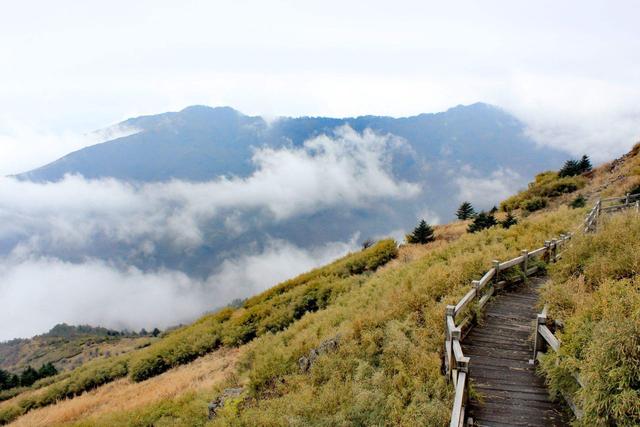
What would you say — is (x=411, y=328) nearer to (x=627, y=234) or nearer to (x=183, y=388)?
(x=627, y=234)

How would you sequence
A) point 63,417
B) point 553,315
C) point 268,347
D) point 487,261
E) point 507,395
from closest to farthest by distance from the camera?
1. point 507,395
2. point 553,315
3. point 487,261
4. point 268,347
5. point 63,417

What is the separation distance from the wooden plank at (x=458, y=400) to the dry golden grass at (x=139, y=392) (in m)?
12.2

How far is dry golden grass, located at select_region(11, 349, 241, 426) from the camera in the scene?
17938 millimetres

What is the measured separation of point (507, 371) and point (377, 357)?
11.0ft

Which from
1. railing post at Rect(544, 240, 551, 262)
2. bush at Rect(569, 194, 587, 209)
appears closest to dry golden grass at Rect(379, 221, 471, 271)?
bush at Rect(569, 194, 587, 209)

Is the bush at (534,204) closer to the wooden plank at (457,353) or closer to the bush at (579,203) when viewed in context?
the bush at (579,203)

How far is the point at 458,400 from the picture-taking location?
21.8ft

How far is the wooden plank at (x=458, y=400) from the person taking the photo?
6299mm

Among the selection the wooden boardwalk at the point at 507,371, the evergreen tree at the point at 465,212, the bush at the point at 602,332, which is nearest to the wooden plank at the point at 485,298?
the wooden boardwalk at the point at 507,371

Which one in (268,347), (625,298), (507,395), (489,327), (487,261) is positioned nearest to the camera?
(625,298)

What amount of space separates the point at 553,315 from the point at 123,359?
28568 millimetres

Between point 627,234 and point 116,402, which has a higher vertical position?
point 627,234

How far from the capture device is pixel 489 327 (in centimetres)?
1023

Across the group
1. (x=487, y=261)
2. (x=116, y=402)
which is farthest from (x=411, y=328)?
(x=116, y=402)
